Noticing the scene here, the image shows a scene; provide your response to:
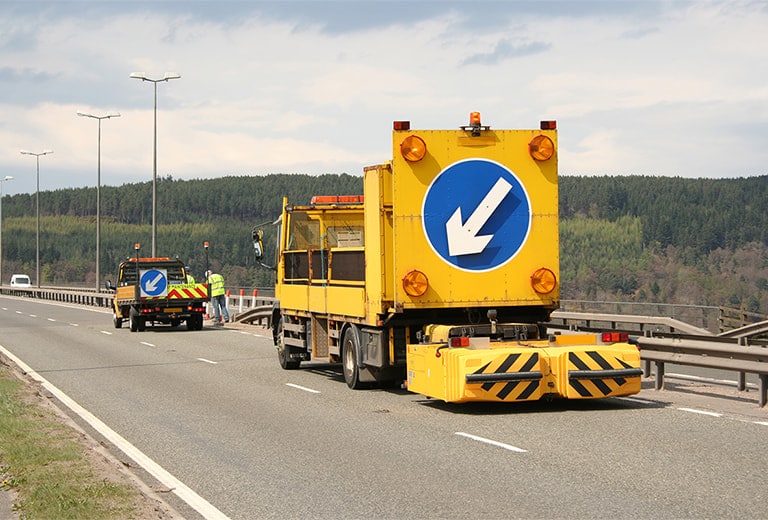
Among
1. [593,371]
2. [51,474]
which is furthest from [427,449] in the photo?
[51,474]

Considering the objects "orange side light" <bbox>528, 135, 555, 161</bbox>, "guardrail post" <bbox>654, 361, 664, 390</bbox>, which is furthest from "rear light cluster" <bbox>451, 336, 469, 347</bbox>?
"guardrail post" <bbox>654, 361, 664, 390</bbox>

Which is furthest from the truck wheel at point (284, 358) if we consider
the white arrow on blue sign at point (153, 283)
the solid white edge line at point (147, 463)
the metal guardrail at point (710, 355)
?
the white arrow on blue sign at point (153, 283)

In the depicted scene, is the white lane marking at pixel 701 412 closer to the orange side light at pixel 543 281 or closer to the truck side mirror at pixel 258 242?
the orange side light at pixel 543 281

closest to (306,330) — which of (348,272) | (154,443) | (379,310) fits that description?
(348,272)

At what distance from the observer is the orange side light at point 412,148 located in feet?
47.7

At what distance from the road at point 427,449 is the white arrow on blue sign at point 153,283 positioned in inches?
636

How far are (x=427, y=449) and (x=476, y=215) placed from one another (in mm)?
4784

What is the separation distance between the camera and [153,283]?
116 feet

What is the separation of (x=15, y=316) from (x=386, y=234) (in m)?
37.6

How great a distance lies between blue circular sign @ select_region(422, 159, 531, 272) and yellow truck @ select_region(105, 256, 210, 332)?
846 inches

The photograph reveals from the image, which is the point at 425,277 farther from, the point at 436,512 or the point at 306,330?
the point at 436,512

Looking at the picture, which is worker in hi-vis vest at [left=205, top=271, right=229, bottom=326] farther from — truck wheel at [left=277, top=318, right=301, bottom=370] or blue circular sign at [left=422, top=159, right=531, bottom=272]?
blue circular sign at [left=422, top=159, right=531, bottom=272]

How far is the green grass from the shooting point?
7789mm

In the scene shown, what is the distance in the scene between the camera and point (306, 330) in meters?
19.4
